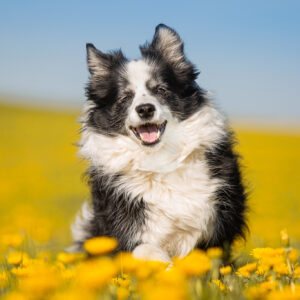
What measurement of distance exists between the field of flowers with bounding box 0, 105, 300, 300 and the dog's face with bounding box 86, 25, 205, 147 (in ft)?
2.10

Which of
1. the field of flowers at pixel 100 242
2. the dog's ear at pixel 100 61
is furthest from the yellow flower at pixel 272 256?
the dog's ear at pixel 100 61

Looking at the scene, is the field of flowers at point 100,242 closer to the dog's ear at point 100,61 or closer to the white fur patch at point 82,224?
the white fur patch at point 82,224

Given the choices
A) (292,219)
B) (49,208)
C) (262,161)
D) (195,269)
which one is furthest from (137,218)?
(262,161)

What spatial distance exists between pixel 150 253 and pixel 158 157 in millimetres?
997

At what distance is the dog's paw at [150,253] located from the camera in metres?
3.76

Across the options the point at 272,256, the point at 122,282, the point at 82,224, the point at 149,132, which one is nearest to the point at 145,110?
the point at 149,132

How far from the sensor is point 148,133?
4.57 meters

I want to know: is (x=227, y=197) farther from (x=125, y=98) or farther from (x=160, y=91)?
(x=125, y=98)

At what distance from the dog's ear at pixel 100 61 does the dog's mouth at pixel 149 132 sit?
786 mm

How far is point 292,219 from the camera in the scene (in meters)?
8.98

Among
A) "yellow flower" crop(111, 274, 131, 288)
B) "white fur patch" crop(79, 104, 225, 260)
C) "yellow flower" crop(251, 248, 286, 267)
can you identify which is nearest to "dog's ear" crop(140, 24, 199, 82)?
"white fur patch" crop(79, 104, 225, 260)

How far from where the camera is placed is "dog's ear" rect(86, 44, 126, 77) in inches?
196

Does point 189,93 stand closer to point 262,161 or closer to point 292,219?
point 292,219

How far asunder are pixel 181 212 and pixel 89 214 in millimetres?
1194
